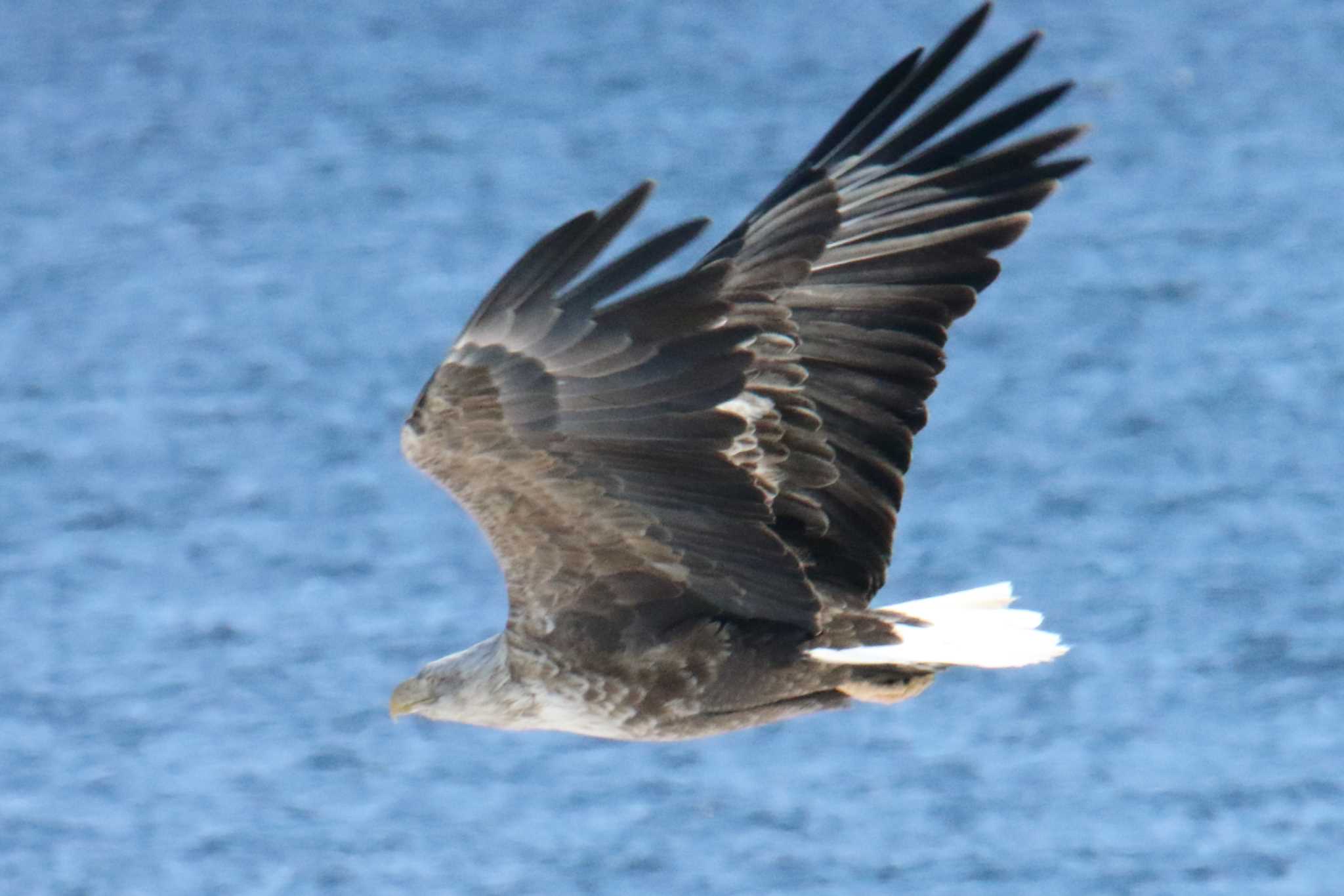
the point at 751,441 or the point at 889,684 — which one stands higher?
the point at 751,441

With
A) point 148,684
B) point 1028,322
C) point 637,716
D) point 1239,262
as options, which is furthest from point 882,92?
point 1239,262

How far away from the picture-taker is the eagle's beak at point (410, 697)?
4.21 metres

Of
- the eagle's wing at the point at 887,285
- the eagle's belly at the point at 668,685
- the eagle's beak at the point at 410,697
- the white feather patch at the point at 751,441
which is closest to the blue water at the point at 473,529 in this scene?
the eagle's beak at the point at 410,697

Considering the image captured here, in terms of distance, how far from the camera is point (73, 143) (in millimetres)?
9750

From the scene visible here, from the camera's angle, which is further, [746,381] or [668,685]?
[668,685]

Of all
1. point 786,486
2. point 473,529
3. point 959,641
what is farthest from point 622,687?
point 473,529

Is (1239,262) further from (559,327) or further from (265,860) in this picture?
(559,327)

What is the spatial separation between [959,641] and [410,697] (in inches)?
41.9

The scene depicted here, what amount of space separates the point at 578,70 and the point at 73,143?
2.21m

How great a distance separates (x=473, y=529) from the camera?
7.57 meters

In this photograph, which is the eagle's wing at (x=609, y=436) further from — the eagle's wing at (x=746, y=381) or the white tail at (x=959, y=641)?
the white tail at (x=959, y=641)

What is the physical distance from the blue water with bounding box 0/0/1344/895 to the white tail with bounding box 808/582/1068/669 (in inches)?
82.9

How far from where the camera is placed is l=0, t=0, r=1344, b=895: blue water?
6.20m

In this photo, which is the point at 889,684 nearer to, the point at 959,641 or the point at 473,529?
the point at 959,641
